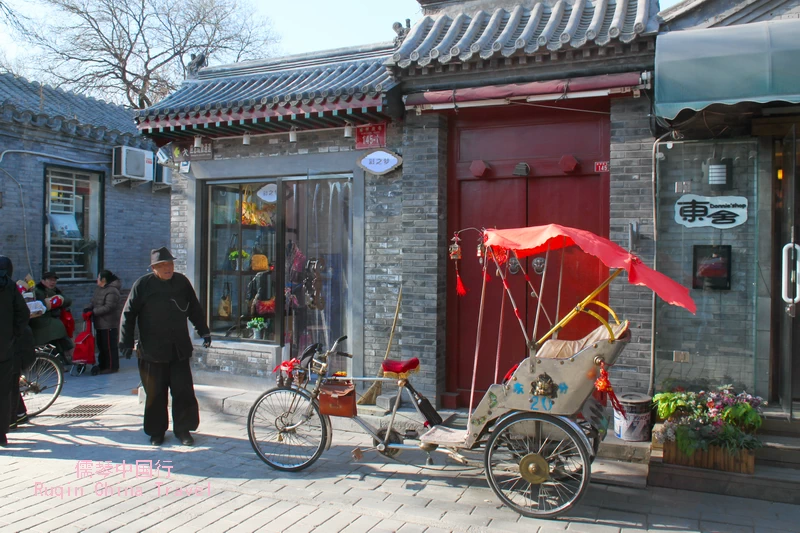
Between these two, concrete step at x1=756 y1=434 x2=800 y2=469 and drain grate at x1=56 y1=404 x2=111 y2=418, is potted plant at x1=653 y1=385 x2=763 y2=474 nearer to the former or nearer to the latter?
concrete step at x1=756 y1=434 x2=800 y2=469

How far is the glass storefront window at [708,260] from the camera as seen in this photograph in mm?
5992

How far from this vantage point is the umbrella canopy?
439 centimetres

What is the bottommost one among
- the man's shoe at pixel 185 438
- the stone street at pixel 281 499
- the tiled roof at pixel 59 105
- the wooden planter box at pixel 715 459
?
the stone street at pixel 281 499

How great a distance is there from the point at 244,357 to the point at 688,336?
17.6 ft

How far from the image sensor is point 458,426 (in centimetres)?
669

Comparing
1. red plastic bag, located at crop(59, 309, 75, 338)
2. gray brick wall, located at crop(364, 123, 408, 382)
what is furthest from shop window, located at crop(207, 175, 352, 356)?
red plastic bag, located at crop(59, 309, 75, 338)

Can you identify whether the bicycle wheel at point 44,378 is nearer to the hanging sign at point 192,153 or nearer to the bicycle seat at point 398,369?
the hanging sign at point 192,153

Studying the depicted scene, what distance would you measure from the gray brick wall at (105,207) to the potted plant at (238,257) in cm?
506

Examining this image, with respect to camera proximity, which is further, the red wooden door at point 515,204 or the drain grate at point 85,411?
the drain grate at point 85,411

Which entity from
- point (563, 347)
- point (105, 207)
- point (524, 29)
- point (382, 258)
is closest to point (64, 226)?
point (105, 207)

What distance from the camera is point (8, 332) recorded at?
6.45 metres

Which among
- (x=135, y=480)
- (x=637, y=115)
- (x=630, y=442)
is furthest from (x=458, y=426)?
(x=637, y=115)

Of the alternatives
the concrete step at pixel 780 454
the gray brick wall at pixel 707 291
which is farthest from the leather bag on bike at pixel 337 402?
the concrete step at pixel 780 454

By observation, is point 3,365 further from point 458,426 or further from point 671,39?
point 671,39
